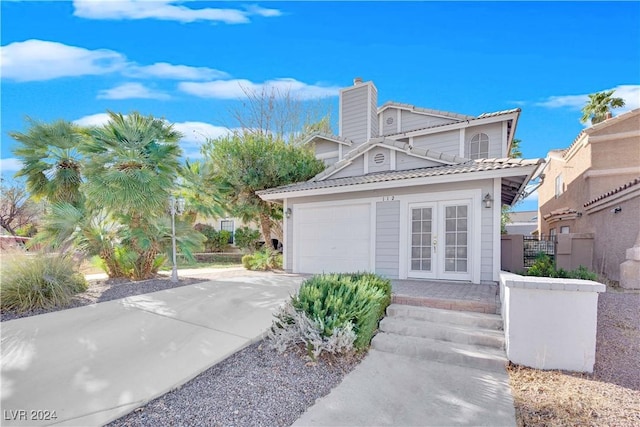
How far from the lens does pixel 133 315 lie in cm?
506

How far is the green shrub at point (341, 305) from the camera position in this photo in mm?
4051

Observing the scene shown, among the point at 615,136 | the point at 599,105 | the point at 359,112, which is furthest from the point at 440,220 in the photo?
the point at 599,105

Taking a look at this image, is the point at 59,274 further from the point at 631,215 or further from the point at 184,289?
the point at 631,215

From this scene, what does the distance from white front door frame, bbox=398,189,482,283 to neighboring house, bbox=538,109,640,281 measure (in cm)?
523

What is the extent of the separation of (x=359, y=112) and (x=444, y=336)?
36.0 ft

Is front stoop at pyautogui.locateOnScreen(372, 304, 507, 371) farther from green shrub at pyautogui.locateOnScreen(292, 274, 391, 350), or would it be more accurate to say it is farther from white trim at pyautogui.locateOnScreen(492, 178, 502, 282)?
white trim at pyautogui.locateOnScreen(492, 178, 502, 282)

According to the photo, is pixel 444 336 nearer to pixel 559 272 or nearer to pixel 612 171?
pixel 559 272

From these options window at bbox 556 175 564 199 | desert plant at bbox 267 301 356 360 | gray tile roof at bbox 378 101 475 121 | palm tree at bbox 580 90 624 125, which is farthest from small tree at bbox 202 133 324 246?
palm tree at bbox 580 90 624 125

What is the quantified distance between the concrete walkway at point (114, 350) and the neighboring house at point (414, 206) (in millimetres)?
3692

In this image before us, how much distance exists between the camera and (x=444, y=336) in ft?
15.0

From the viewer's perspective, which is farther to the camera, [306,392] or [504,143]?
[504,143]

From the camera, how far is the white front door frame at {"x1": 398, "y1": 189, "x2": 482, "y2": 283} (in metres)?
7.35

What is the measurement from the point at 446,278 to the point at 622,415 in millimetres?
4833

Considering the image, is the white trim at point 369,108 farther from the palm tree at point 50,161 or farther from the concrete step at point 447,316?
the palm tree at point 50,161
